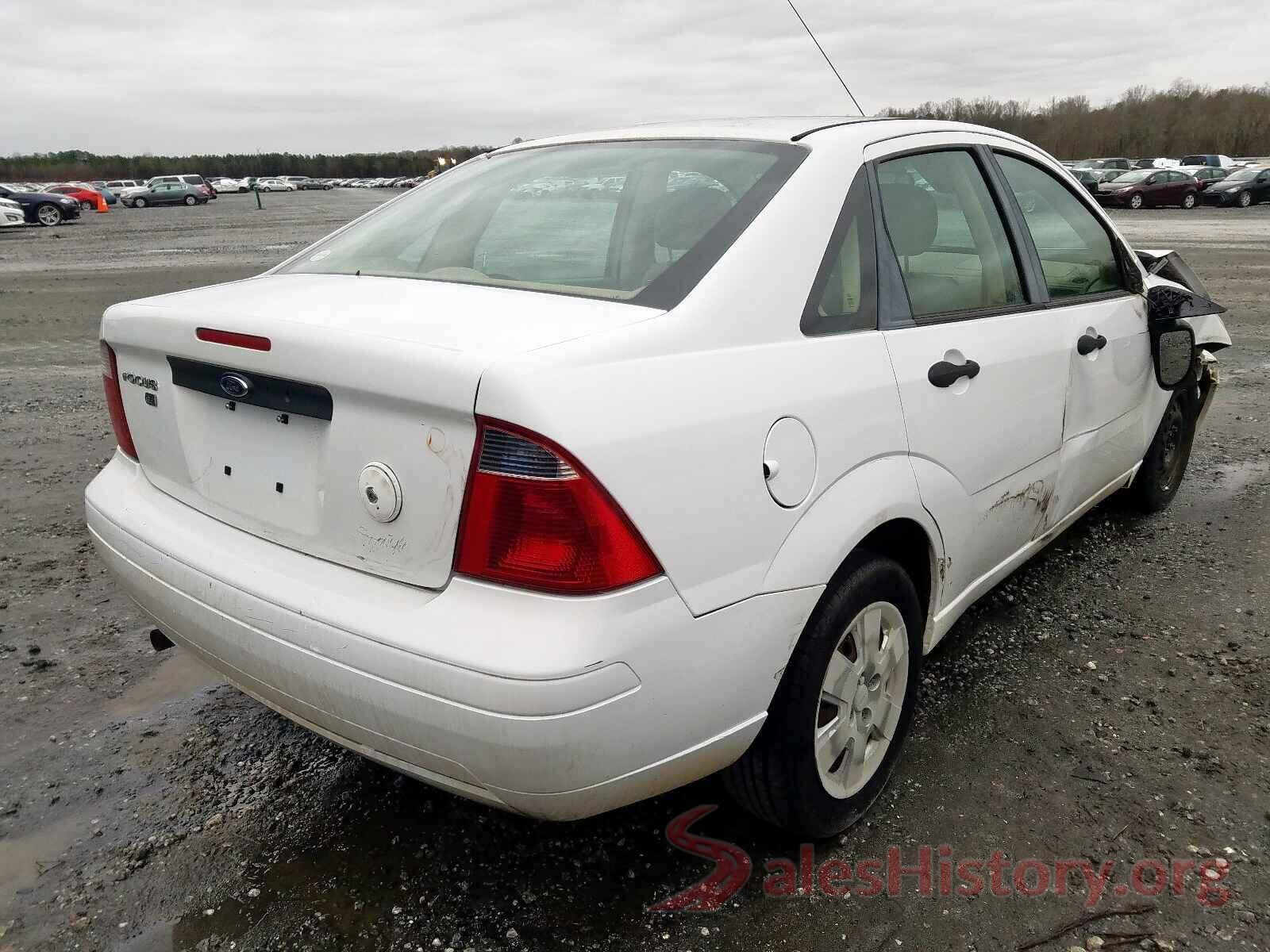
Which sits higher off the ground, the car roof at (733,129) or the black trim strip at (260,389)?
the car roof at (733,129)

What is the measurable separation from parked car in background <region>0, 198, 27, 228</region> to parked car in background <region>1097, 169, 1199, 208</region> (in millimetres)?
34972

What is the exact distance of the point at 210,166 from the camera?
95812 millimetres

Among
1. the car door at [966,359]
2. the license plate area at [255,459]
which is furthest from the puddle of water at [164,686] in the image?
the car door at [966,359]

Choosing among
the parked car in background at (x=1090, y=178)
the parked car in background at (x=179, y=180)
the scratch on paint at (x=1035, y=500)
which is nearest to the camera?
the scratch on paint at (x=1035, y=500)

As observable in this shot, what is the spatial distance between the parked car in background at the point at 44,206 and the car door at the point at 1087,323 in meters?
36.7

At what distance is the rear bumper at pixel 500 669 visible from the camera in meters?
1.62

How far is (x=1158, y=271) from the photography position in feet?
14.2

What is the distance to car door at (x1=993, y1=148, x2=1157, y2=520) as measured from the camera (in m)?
3.09

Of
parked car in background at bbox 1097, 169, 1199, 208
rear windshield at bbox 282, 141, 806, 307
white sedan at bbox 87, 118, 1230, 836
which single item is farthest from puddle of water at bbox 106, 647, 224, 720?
parked car in background at bbox 1097, 169, 1199, 208

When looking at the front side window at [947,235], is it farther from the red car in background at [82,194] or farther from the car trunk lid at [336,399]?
the red car in background at [82,194]

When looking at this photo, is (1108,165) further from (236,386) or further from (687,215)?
(236,386)

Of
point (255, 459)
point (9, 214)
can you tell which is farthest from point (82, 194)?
point (255, 459)

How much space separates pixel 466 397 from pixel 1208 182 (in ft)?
134

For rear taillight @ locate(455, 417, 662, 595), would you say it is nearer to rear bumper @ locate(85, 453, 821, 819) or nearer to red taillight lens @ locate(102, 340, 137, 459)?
rear bumper @ locate(85, 453, 821, 819)
